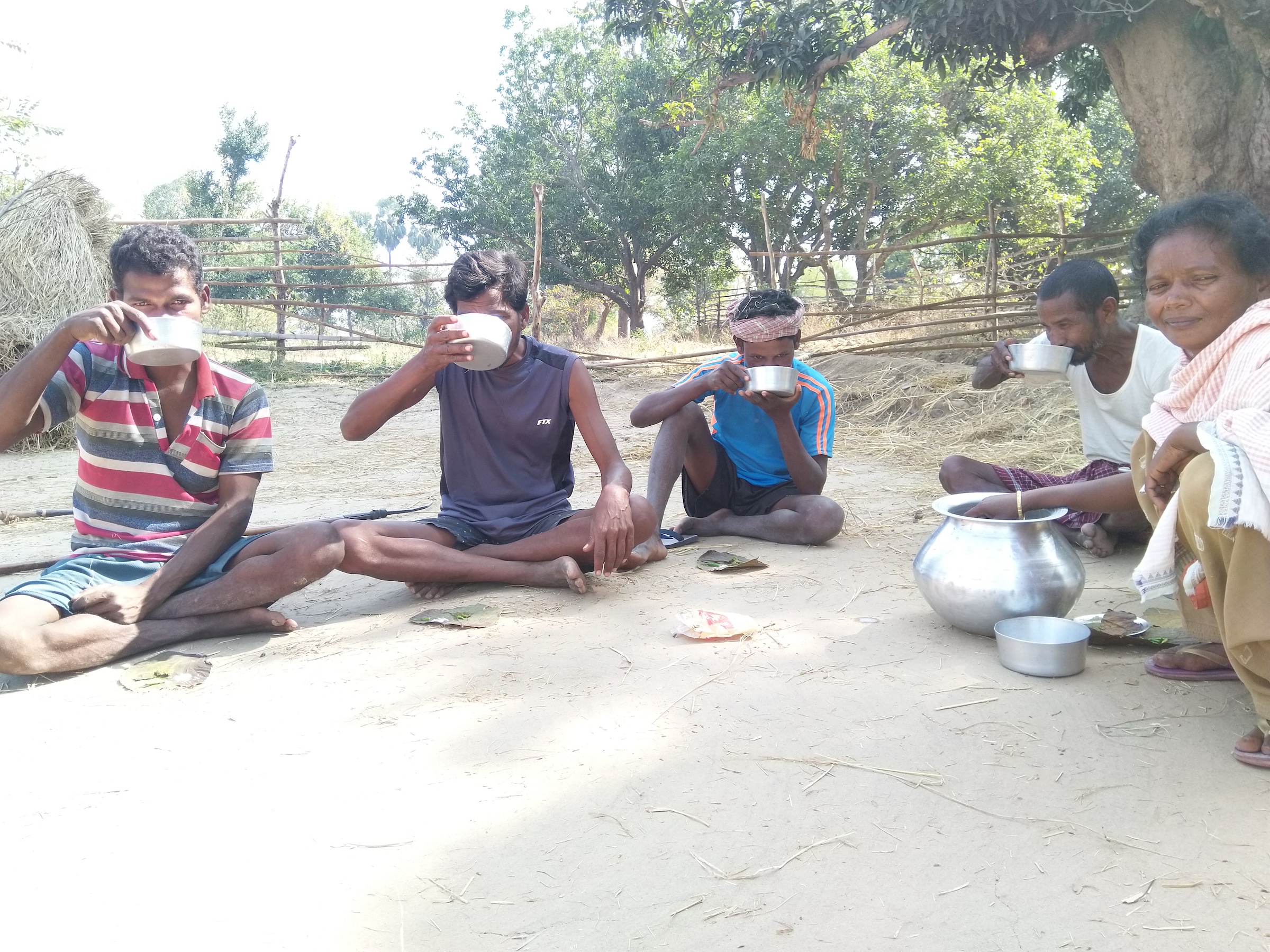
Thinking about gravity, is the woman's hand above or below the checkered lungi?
above

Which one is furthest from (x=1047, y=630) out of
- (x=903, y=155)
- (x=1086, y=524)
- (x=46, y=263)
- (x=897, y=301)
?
(x=903, y=155)

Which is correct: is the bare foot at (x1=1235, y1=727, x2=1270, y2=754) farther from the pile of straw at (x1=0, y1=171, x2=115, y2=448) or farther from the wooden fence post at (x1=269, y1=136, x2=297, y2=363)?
the wooden fence post at (x1=269, y1=136, x2=297, y2=363)

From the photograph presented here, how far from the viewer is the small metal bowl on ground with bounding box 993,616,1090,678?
6.86 feet

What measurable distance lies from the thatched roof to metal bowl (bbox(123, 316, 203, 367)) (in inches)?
265

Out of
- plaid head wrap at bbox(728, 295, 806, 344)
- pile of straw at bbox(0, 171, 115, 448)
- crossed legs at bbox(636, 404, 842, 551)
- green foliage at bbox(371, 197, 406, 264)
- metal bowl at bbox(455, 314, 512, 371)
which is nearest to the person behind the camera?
metal bowl at bbox(455, 314, 512, 371)

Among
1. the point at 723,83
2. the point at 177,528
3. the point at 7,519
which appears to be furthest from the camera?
the point at 723,83

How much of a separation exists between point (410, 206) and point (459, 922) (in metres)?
22.8

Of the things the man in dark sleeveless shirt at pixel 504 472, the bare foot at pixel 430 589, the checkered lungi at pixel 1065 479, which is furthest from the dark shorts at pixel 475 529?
the checkered lungi at pixel 1065 479

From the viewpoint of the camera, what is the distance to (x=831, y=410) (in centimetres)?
368

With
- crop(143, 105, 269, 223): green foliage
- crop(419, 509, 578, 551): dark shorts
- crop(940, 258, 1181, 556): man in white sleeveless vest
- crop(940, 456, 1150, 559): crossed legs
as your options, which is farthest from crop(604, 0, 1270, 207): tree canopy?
crop(143, 105, 269, 223): green foliage

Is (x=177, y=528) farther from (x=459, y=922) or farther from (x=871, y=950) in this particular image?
(x=871, y=950)

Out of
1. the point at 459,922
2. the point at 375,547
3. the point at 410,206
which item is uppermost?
the point at 410,206

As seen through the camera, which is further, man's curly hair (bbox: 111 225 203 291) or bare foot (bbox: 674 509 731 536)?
bare foot (bbox: 674 509 731 536)

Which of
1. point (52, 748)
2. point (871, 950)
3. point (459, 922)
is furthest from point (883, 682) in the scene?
point (52, 748)
